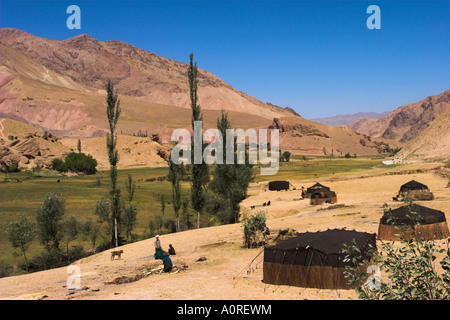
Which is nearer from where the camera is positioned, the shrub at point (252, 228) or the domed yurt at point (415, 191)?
the shrub at point (252, 228)

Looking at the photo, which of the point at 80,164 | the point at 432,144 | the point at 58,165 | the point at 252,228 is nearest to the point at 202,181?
the point at 252,228

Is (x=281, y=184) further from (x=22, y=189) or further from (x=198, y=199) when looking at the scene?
(x=22, y=189)

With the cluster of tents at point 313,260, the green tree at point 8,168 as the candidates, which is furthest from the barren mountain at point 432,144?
the green tree at point 8,168

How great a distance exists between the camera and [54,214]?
130 feet

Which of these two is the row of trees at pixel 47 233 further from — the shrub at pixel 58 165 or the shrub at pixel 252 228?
the shrub at pixel 58 165

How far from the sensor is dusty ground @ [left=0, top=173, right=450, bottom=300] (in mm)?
18750

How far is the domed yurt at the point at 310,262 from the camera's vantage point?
62.2ft

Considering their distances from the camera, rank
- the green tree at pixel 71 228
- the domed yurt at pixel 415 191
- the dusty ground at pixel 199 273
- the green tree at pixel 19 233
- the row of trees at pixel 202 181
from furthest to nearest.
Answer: the row of trees at pixel 202 181
the domed yurt at pixel 415 191
the green tree at pixel 71 228
the green tree at pixel 19 233
the dusty ground at pixel 199 273

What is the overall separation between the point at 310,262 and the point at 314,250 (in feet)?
2.22

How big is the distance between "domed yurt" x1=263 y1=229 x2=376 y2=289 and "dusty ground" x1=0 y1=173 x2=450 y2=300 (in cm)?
51

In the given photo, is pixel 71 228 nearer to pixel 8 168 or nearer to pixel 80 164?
pixel 8 168

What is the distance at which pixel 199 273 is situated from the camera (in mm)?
23359

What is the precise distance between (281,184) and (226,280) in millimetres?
59464

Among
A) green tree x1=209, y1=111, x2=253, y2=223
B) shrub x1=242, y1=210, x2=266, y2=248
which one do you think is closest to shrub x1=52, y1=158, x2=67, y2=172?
green tree x1=209, y1=111, x2=253, y2=223
